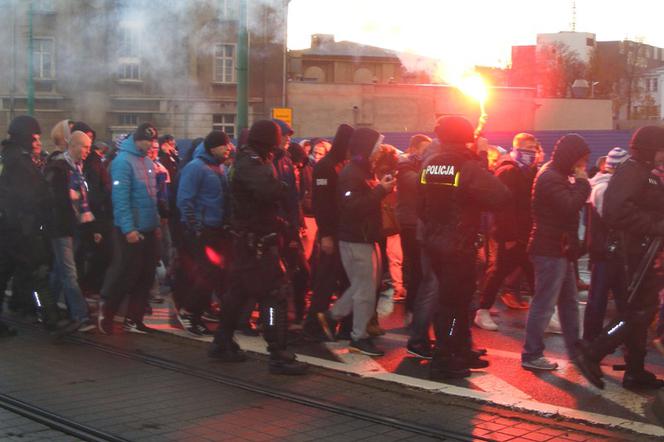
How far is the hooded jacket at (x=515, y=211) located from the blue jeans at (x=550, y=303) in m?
1.89

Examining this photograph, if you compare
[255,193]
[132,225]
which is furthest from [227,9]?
[255,193]

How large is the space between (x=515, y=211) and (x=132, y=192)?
3.55 metres

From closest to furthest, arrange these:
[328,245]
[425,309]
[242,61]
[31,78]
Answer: [425,309] < [328,245] < [242,61] < [31,78]

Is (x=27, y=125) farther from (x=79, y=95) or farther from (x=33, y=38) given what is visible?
(x=79, y=95)

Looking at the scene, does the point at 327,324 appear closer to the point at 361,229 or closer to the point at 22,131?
the point at 361,229

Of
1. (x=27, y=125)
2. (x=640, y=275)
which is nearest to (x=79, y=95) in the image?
(x=27, y=125)

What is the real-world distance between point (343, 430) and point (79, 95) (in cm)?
2205

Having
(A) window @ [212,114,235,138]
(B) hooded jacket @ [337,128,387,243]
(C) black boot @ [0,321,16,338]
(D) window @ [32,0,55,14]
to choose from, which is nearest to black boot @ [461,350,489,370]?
(B) hooded jacket @ [337,128,387,243]

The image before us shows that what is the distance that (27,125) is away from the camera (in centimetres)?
880

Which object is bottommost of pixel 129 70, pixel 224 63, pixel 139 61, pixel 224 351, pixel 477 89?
pixel 224 351

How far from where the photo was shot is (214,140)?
8.82 metres

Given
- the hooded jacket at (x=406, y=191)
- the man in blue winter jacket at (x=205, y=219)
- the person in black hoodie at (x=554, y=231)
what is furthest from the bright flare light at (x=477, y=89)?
the man in blue winter jacket at (x=205, y=219)

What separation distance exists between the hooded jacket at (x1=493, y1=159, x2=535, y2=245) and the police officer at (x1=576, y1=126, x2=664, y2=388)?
251 cm

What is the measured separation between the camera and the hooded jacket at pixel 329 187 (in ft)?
26.6
